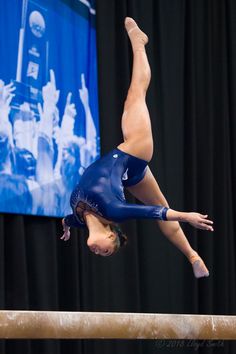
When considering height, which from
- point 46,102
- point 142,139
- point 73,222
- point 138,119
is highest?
point 46,102

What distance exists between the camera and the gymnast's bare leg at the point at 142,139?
15.3 feet

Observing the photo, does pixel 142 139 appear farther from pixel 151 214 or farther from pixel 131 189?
pixel 151 214

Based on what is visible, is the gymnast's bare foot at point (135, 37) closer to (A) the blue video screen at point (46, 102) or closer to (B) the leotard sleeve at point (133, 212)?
(A) the blue video screen at point (46, 102)

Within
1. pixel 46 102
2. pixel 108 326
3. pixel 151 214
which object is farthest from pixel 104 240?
pixel 46 102

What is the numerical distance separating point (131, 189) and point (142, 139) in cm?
39

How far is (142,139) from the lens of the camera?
4.69 m

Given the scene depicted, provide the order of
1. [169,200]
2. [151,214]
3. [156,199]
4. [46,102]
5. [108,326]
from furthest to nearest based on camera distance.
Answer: [169,200] < [46,102] < [156,199] < [151,214] < [108,326]

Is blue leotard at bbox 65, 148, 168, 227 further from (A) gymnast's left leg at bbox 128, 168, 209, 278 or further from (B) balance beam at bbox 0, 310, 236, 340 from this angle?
(B) balance beam at bbox 0, 310, 236, 340

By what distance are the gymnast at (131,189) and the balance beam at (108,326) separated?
0.39 metres

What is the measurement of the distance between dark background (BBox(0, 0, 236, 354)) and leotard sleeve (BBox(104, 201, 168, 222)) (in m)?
1.48

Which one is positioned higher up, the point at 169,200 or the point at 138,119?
the point at 138,119

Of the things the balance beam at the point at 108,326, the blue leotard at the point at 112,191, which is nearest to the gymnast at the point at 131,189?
the blue leotard at the point at 112,191

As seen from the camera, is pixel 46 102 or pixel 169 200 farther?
pixel 169 200

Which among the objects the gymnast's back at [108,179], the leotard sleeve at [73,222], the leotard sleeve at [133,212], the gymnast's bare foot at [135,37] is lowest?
the leotard sleeve at [73,222]
